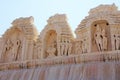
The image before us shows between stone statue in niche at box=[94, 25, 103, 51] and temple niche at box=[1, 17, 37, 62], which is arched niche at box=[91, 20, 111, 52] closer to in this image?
stone statue in niche at box=[94, 25, 103, 51]

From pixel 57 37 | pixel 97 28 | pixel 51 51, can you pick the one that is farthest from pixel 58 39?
pixel 97 28

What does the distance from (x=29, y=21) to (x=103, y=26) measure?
264 inches

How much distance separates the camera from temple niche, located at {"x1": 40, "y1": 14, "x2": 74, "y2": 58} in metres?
17.1

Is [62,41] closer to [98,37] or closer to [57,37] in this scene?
[57,37]

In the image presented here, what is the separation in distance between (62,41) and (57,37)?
62 cm

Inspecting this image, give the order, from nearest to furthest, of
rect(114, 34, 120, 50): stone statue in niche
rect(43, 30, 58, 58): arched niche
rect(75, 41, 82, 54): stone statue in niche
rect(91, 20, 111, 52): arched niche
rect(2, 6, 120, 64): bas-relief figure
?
rect(114, 34, 120, 50): stone statue in niche → rect(2, 6, 120, 64): bas-relief figure → rect(91, 20, 111, 52): arched niche → rect(75, 41, 82, 54): stone statue in niche → rect(43, 30, 58, 58): arched niche

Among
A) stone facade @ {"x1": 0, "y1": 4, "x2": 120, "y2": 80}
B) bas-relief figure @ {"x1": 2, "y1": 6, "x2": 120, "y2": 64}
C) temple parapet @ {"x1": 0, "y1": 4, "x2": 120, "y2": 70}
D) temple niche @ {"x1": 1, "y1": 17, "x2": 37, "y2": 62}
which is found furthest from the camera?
temple niche @ {"x1": 1, "y1": 17, "x2": 37, "y2": 62}

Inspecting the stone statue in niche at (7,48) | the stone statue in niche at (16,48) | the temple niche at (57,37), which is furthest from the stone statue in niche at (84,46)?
the stone statue in niche at (7,48)

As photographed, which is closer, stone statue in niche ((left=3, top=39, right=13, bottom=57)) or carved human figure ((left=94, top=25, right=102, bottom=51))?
carved human figure ((left=94, top=25, right=102, bottom=51))

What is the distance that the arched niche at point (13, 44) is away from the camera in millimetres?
19572

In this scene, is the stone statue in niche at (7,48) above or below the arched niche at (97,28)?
below

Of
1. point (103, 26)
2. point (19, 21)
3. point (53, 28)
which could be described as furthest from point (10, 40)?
point (103, 26)

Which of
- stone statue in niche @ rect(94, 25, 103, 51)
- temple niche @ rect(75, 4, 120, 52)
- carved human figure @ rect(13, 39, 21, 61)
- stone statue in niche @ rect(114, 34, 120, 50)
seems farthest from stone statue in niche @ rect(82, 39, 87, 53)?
carved human figure @ rect(13, 39, 21, 61)

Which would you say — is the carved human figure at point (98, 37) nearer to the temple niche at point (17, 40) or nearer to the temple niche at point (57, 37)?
the temple niche at point (57, 37)
